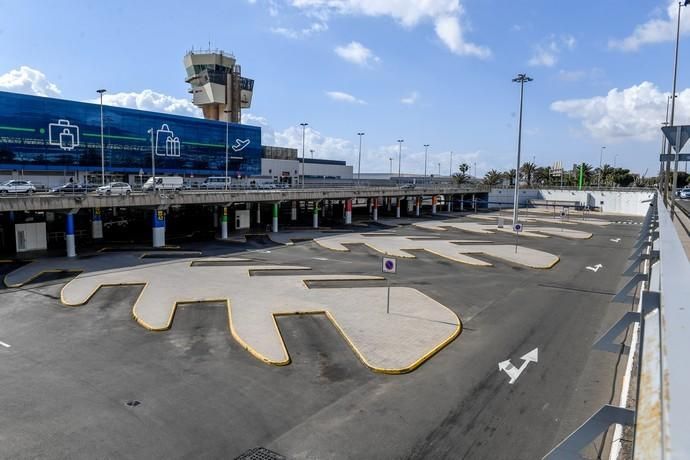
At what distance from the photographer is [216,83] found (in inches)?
3711

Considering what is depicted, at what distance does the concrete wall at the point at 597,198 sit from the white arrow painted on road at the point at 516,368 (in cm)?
8304

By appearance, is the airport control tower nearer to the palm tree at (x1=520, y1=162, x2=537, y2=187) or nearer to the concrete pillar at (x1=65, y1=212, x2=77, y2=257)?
the concrete pillar at (x1=65, y1=212, x2=77, y2=257)

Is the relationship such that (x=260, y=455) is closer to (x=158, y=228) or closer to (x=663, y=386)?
(x=663, y=386)

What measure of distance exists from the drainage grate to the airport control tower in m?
88.3

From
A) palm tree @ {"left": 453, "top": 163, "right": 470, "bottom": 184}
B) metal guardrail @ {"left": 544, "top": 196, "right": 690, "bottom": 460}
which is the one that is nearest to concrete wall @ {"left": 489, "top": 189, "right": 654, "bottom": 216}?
palm tree @ {"left": 453, "top": 163, "right": 470, "bottom": 184}

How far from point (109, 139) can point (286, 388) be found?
59.6 metres

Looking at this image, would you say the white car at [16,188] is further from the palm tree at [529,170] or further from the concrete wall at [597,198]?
the palm tree at [529,170]

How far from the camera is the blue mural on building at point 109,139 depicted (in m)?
55.0

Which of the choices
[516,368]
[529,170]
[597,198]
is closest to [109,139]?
[516,368]

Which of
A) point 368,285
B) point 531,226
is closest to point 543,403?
point 368,285

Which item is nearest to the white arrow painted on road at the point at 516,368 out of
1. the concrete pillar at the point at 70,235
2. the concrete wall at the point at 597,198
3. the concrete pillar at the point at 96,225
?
the concrete pillar at the point at 70,235

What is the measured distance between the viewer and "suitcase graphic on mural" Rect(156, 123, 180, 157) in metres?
69.8

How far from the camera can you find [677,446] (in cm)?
166

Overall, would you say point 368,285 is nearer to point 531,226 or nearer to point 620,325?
point 620,325
